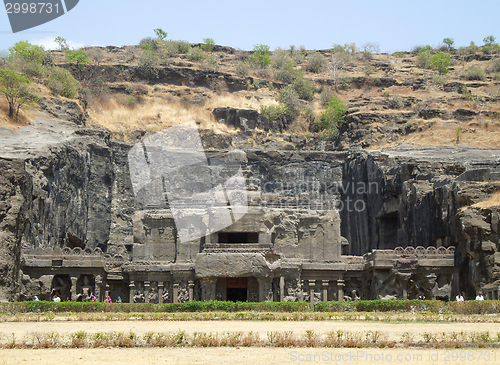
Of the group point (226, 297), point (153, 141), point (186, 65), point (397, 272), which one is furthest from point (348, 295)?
point (186, 65)

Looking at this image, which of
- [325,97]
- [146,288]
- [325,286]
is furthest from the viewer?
[325,97]

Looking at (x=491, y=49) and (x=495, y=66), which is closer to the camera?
(x=495, y=66)

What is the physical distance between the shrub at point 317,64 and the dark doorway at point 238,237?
223 feet

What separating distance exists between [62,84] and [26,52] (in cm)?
965

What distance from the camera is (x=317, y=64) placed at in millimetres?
107000

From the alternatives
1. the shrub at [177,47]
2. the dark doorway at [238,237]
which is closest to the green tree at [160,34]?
the shrub at [177,47]

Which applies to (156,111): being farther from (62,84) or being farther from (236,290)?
(236,290)

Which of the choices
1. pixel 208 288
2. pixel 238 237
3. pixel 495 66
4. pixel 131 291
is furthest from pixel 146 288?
pixel 495 66

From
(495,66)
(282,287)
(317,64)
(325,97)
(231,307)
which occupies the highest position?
(317,64)

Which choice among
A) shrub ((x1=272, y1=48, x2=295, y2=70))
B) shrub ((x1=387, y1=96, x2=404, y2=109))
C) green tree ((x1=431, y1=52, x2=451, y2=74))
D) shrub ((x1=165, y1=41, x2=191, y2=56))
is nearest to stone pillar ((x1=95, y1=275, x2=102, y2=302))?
shrub ((x1=387, y1=96, x2=404, y2=109))

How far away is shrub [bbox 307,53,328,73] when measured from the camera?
10638cm

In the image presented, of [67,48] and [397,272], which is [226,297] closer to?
[397,272]

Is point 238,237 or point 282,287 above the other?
point 238,237

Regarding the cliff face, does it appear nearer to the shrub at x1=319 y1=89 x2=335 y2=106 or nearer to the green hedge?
the green hedge
